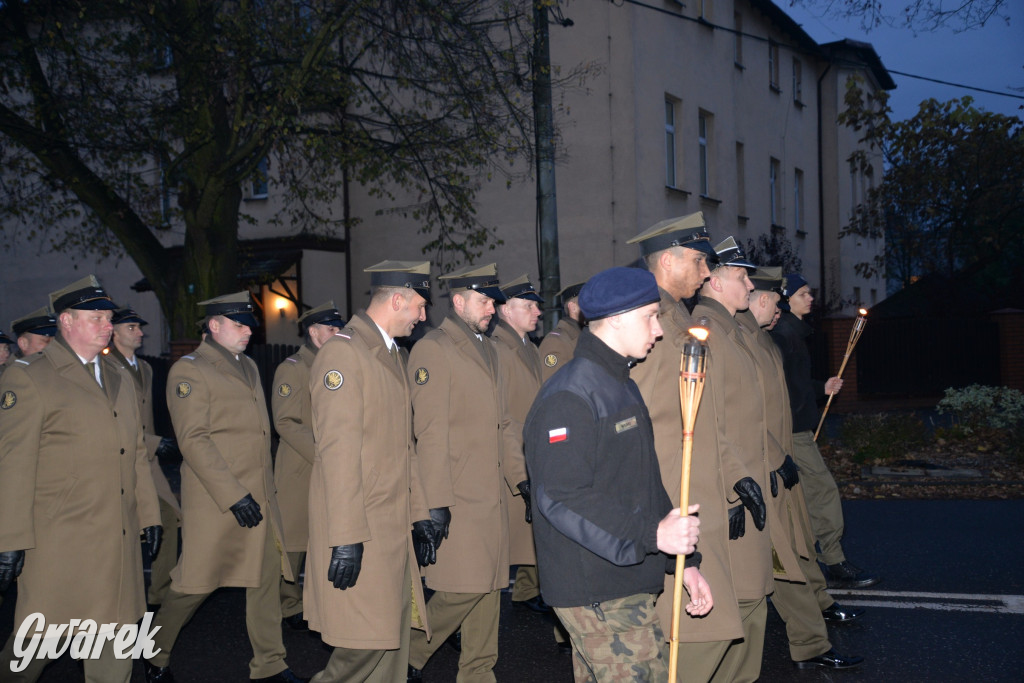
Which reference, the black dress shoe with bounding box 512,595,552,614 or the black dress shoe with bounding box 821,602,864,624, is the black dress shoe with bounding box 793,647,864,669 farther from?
the black dress shoe with bounding box 512,595,552,614

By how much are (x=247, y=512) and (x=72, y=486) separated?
3.10 ft

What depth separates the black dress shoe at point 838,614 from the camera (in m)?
6.19

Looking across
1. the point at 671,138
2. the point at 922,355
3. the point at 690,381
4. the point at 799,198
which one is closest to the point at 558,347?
the point at 690,381

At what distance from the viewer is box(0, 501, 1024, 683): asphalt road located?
211 inches

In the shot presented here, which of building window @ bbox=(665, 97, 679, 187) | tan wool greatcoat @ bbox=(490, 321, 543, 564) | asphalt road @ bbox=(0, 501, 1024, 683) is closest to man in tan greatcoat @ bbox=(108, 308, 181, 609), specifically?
asphalt road @ bbox=(0, 501, 1024, 683)

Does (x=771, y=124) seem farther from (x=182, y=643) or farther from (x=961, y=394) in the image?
(x=182, y=643)

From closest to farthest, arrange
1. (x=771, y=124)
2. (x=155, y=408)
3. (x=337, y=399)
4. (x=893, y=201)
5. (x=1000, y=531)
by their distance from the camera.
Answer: (x=337, y=399) < (x=1000, y=531) < (x=155, y=408) < (x=893, y=201) < (x=771, y=124)

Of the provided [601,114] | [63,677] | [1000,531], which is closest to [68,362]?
[63,677]

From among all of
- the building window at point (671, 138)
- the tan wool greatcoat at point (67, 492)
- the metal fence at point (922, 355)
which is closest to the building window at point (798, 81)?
the building window at point (671, 138)

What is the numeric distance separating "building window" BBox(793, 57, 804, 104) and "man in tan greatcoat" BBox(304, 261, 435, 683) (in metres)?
25.7

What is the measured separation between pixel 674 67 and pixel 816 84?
11.5 metres

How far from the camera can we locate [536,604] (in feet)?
22.6

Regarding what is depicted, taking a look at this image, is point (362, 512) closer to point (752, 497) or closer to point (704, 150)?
point (752, 497)

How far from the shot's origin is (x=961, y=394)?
48.4ft
